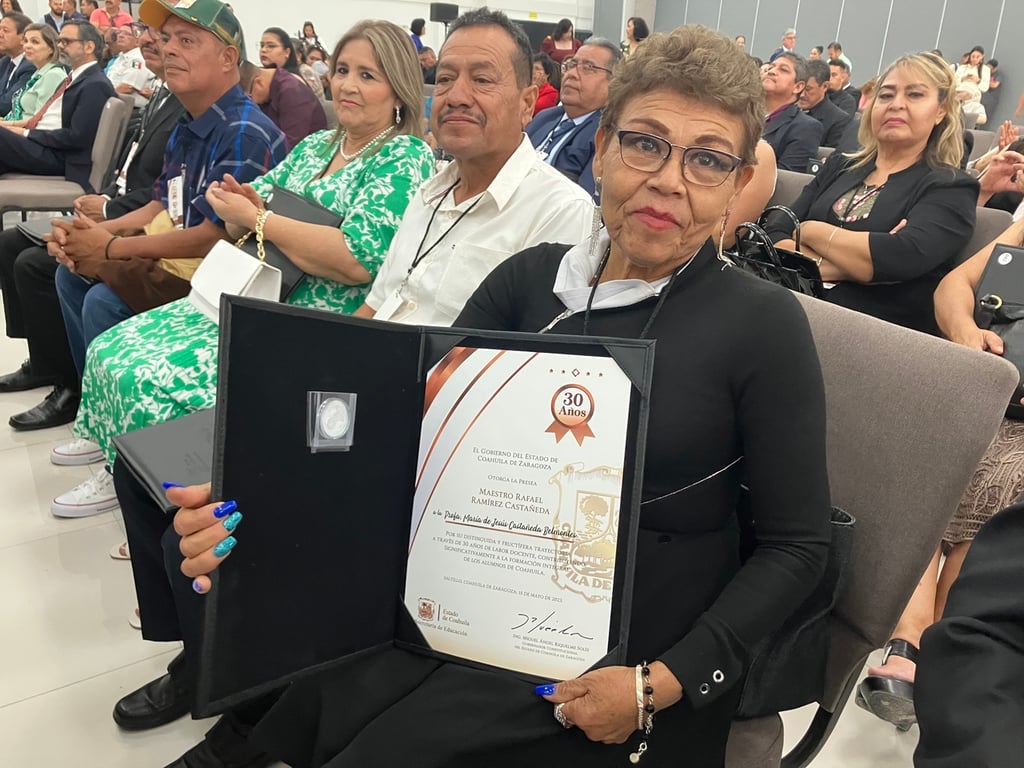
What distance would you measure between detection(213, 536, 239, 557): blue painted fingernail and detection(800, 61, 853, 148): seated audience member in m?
5.91

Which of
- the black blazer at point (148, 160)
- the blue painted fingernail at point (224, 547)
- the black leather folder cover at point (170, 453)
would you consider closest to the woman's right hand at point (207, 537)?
the blue painted fingernail at point (224, 547)

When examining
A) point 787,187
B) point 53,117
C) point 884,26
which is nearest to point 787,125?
point 787,187

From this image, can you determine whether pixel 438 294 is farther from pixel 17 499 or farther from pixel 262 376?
pixel 17 499

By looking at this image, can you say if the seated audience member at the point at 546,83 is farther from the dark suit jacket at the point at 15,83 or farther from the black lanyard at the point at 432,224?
the black lanyard at the point at 432,224

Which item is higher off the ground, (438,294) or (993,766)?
(438,294)

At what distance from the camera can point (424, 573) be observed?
0.96 m

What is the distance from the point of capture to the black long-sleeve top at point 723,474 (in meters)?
0.94

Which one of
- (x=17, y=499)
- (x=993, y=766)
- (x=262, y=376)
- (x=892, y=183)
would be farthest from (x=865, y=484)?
(x=17, y=499)

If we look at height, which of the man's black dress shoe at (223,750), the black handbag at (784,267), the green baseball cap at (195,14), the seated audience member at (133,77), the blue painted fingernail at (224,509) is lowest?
the man's black dress shoe at (223,750)

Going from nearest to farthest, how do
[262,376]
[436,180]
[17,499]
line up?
[262,376] < [436,180] < [17,499]

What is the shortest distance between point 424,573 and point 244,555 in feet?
0.73

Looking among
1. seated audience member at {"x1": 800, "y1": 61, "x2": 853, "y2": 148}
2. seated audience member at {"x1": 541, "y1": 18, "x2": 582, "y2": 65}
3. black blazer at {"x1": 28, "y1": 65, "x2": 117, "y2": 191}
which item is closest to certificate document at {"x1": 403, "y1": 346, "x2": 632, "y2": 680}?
black blazer at {"x1": 28, "y1": 65, "x2": 117, "y2": 191}

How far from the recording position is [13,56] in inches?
263
